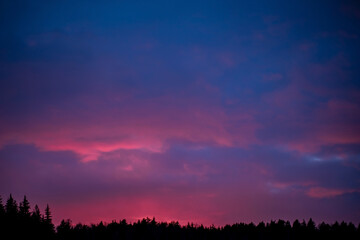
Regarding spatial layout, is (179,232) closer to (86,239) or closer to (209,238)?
(209,238)

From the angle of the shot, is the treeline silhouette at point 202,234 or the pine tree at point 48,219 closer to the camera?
the pine tree at point 48,219

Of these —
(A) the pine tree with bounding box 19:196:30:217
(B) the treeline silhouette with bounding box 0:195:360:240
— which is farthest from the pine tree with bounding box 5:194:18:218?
(B) the treeline silhouette with bounding box 0:195:360:240

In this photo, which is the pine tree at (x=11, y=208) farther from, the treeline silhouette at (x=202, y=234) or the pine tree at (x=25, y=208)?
the treeline silhouette at (x=202, y=234)

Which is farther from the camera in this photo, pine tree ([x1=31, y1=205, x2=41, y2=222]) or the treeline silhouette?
the treeline silhouette

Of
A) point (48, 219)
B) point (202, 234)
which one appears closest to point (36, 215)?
point (48, 219)

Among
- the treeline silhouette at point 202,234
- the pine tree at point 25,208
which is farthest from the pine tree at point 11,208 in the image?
the treeline silhouette at point 202,234

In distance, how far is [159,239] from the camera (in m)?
179

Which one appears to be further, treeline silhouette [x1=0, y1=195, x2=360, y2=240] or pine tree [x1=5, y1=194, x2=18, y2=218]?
treeline silhouette [x1=0, y1=195, x2=360, y2=240]

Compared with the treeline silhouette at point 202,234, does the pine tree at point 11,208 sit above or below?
above

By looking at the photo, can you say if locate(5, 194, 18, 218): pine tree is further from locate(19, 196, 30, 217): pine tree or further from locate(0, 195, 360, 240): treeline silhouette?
locate(0, 195, 360, 240): treeline silhouette

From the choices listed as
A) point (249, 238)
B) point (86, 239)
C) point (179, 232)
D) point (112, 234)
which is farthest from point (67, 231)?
point (249, 238)

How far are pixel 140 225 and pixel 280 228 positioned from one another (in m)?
68.3

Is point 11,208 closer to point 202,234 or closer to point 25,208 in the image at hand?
point 25,208

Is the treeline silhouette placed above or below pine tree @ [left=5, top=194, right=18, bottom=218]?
below
